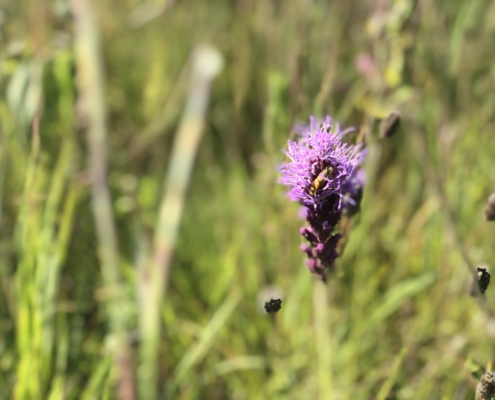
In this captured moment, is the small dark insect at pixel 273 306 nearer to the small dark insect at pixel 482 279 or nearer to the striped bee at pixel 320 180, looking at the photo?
the striped bee at pixel 320 180

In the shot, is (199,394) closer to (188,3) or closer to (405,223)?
(405,223)

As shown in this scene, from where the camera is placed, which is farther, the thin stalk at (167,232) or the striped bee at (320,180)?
the thin stalk at (167,232)

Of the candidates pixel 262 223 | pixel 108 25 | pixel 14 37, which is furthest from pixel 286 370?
pixel 108 25

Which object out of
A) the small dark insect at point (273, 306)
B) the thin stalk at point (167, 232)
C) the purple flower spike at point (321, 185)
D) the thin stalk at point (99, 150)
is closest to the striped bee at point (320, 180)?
the purple flower spike at point (321, 185)

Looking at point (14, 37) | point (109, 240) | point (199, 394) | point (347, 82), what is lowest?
point (199, 394)

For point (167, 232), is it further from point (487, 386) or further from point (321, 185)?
point (487, 386)

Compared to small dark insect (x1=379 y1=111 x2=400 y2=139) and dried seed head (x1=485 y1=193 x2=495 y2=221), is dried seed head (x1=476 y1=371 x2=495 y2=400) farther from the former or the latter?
small dark insect (x1=379 y1=111 x2=400 y2=139)

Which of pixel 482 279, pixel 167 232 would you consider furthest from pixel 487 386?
pixel 167 232
